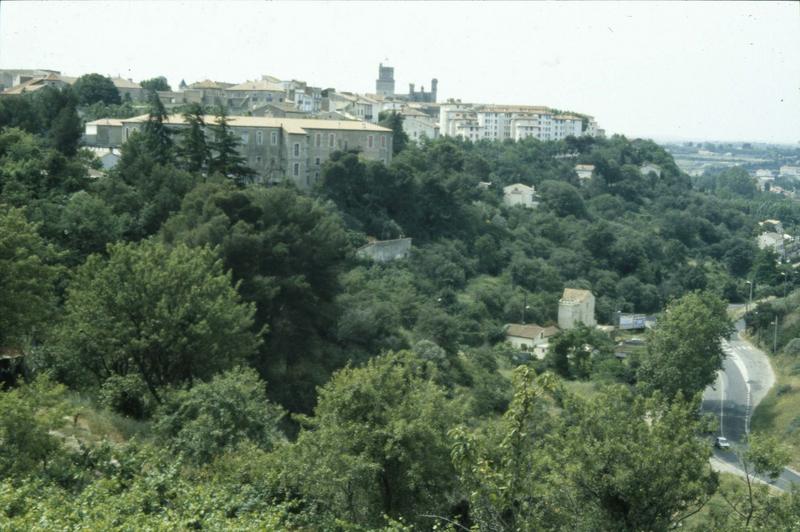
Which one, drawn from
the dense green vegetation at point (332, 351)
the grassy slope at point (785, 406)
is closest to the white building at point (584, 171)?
the dense green vegetation at point (332, 351)

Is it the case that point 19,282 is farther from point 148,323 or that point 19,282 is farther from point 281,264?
point 281,264

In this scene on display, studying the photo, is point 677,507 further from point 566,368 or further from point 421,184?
point 421,184

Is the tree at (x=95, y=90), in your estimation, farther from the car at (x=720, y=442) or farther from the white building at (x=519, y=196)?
the car at (x=720, y=442)

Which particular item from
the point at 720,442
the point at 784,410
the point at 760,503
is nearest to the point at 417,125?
the point at 784,410

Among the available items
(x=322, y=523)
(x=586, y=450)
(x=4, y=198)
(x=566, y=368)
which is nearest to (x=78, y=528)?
(x=322, y=523)

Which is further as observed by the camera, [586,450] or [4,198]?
[4,198]

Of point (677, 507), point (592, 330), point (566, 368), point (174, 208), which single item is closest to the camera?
point (677, 507)

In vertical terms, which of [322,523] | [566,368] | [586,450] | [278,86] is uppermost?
[278,86]
